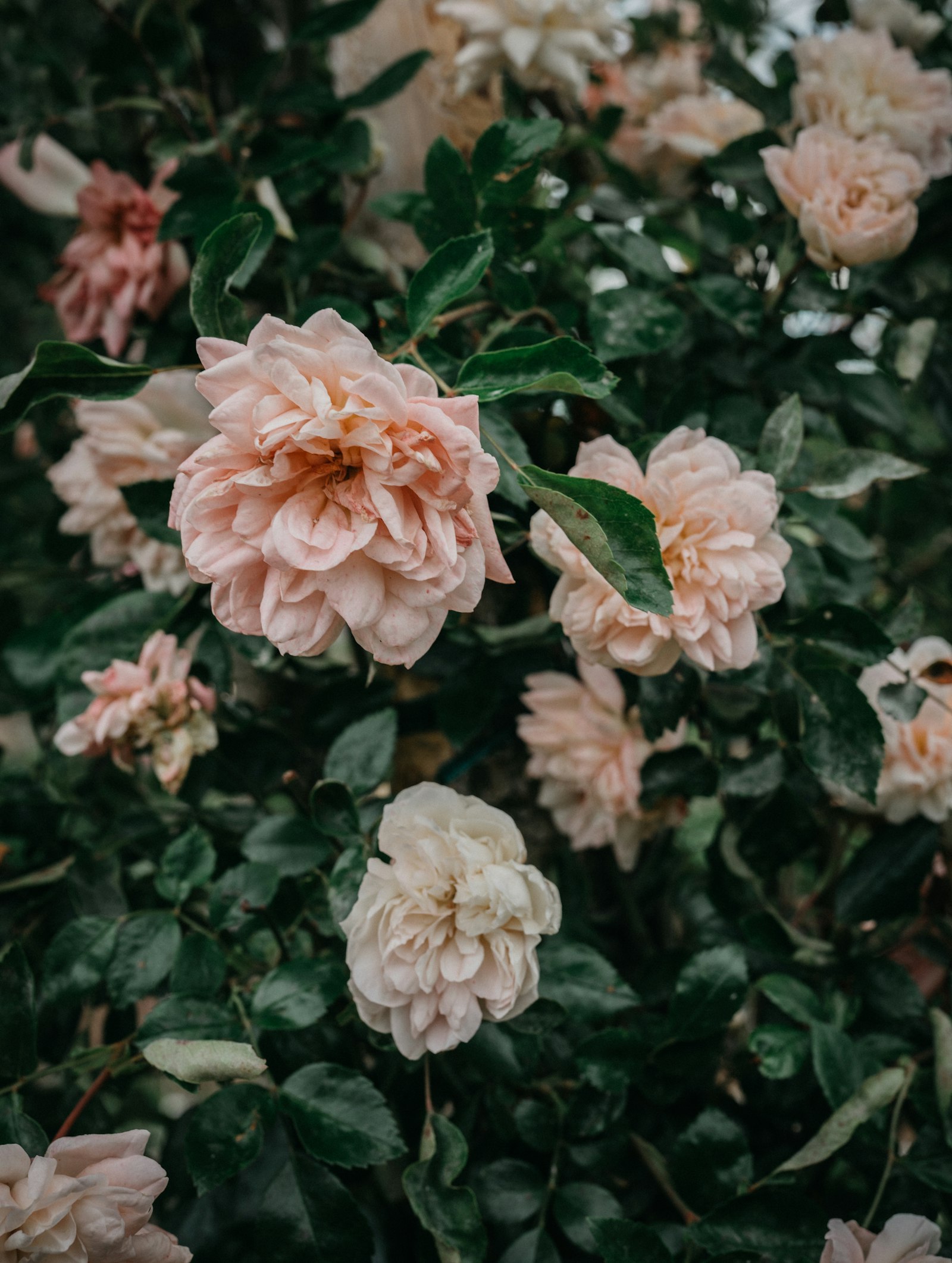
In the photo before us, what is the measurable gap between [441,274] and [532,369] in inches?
4.0

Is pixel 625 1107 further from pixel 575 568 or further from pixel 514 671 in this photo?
pixel 575 568

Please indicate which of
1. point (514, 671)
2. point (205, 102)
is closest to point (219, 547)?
point (514, 671)

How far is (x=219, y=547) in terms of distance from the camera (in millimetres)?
447

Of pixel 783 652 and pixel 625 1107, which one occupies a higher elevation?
pixel 783 652

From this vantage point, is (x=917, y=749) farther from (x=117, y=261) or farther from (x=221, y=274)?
(x=117, y=261)

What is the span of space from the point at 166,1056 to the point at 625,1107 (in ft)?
1.36

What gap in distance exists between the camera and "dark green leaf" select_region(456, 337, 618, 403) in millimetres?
503

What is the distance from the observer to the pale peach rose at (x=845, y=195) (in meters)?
0.70

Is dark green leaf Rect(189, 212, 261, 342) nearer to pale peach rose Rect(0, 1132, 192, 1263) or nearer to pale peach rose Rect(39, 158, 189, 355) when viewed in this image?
pale peach rose Rect(39, 158, 189, 355)

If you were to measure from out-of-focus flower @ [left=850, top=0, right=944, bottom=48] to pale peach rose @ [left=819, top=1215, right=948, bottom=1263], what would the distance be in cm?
106

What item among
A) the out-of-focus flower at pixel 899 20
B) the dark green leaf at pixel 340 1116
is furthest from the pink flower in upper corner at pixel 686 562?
the out-of-focus flower at pixel 899 20

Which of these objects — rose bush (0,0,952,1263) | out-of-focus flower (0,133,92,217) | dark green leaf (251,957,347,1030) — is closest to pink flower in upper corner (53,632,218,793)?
rose bush (0,0,952,1263)

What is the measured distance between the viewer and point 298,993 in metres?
0.61

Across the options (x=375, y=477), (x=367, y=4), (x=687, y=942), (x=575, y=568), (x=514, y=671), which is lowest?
(x=687, y=942)
